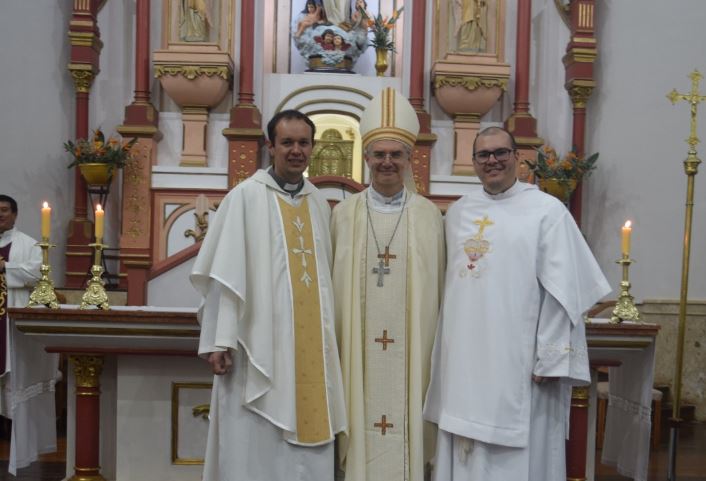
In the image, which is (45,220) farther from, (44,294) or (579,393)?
(579,393)

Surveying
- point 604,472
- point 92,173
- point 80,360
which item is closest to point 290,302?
point 80,360

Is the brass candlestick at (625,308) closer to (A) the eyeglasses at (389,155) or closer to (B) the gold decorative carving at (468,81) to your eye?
(A) the eyeglasses at (389,155)

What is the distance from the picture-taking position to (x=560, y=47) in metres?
7.79

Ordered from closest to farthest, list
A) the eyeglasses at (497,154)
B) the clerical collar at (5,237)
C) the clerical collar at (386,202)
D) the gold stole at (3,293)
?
the eyeglasses at (497,154), the clerical collar at (386,202), the gold stole at (3,293), the clerical collar at (5,237)

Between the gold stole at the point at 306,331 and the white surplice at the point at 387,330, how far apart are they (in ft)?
0.44

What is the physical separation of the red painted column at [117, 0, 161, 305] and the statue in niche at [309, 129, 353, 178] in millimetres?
1399

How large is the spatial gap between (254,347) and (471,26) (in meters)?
5.24

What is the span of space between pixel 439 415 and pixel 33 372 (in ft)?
6.47

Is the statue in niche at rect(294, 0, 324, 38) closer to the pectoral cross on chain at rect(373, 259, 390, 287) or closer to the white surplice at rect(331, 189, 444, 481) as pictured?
the white surplice at rect(331, 189, 444, 481)

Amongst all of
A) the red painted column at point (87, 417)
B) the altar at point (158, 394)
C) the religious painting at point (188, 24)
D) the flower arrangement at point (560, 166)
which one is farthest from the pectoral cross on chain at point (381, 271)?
the religious painting at point (188, 24)

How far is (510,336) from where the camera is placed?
2.95 meters

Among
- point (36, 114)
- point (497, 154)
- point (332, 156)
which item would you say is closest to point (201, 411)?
point (497, 154)

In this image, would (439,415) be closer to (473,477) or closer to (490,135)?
(473,477)

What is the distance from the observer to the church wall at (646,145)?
7469 mm
